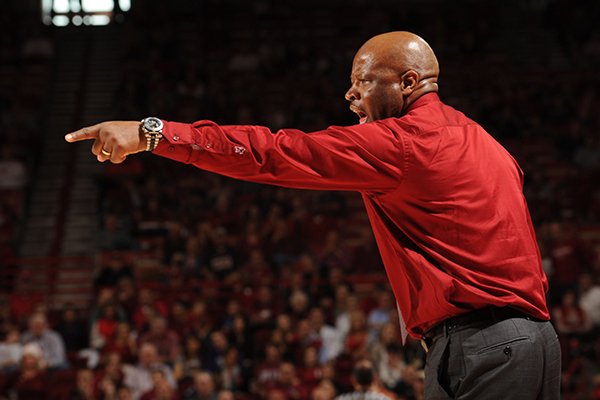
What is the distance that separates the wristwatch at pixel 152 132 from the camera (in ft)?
7.57

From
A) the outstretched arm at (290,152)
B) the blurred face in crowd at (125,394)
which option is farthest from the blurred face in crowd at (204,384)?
the outstretched arm at (290,152)

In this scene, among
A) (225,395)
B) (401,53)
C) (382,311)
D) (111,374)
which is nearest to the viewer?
(401,53)

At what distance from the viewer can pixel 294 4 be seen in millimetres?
17281

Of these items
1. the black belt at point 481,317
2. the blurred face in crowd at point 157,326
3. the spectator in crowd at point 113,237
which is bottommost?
the black belt at point 481,317

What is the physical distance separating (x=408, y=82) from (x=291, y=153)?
0.47 meters

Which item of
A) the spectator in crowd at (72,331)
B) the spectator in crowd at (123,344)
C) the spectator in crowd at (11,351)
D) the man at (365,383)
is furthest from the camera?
the spectator in crowd at (72,331)

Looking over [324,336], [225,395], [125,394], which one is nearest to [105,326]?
[125,394]

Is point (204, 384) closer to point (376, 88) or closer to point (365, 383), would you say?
point (365, 383)

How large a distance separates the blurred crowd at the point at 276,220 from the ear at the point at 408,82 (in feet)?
14.1

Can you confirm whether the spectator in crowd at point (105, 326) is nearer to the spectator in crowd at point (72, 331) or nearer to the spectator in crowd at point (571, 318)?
the spectator in crowd at point (72, 331)

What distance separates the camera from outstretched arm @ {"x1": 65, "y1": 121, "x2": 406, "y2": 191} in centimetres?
232

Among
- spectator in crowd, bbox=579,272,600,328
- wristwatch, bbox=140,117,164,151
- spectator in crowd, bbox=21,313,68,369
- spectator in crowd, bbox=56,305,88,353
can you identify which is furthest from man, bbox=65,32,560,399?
spectator in crowd, bbox=56,305,88,353

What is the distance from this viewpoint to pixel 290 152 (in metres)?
2.35

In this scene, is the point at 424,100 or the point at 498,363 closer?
the point at 498,363
